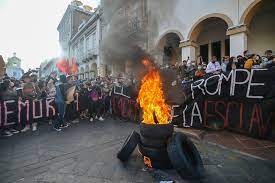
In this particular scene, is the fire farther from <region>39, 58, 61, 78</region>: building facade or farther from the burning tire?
<region>39, 58, 61, 78</region>: building facade

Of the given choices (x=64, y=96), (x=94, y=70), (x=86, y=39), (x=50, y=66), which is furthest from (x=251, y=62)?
(x=50, y=66)

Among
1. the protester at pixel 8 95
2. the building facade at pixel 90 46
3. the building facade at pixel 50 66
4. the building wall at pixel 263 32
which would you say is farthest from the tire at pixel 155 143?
the building facade at pixel 50 66

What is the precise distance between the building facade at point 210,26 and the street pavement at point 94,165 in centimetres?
547

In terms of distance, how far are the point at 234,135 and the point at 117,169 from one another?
11.8 feet

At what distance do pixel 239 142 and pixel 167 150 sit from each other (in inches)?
103

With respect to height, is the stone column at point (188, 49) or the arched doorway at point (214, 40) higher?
the arched doorway at point (214, 40)

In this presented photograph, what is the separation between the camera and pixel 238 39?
10.5 metres

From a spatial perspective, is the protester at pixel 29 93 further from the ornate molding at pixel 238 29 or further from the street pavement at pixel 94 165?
the ornate molding at pixel 238 29

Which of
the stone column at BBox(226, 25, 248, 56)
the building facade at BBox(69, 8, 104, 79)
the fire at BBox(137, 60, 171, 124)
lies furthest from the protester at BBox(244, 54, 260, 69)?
the building facade at BBox(69, 8, 104, 79)

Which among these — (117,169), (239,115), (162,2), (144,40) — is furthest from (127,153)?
(162,2)

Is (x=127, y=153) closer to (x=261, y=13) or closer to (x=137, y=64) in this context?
(x=137, y=64)

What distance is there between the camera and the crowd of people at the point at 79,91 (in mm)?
7285

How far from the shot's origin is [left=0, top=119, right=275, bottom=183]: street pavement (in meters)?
3.18

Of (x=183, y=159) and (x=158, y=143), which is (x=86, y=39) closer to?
(x=158, y=143)
